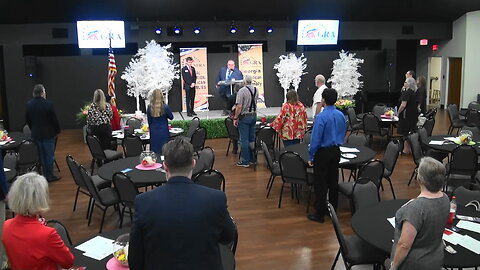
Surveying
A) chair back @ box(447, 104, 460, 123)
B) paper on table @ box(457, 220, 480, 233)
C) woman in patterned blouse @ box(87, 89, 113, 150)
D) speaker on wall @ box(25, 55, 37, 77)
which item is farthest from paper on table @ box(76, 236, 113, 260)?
speaker on wall @ box(25, 55, 37, 77)

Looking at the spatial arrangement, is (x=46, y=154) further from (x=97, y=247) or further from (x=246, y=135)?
(x=97, y=247)

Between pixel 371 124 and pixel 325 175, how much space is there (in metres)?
4.67

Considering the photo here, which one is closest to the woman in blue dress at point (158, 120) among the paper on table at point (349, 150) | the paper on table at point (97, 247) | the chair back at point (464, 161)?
the paper on table at point (349, 150)

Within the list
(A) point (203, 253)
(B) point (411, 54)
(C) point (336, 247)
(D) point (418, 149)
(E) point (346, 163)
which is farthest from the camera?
(B) point (411, 54)

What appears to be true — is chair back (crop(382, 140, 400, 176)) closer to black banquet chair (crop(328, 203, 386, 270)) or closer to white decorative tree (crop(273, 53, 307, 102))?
black banquet chair (crop(328, 203, 386, 270))

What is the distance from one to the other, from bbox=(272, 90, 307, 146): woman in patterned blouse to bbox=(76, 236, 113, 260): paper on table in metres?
4.61

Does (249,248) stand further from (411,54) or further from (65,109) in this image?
(411,54)

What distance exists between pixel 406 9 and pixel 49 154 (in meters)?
11.7

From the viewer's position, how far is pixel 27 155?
7.55 meters

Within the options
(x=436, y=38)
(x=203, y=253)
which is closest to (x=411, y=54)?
(x=436, y=38)

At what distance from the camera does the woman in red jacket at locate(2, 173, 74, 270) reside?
305cm

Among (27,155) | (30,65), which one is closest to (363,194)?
(27,155)

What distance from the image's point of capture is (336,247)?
5.61m

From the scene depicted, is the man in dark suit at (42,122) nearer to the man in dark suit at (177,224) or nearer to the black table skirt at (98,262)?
the black table skirt at (98,262)
